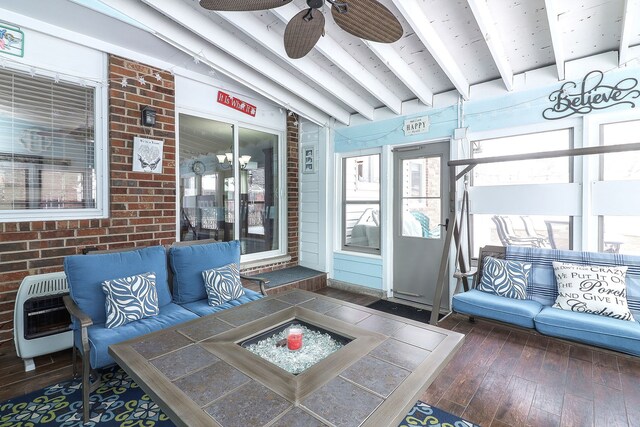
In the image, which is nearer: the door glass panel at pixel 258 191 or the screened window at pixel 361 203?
the door glass panel at pixel 258 191

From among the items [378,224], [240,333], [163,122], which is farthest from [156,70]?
[378,224]

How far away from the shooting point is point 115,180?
3037 millimetres

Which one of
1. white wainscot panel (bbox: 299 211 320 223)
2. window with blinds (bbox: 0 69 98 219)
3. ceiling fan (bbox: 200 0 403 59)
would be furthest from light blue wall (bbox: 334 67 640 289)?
window with blinds (bbox: 0 69 98 219)

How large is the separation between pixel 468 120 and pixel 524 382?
261 centimetres

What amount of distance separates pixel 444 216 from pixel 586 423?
7.67ft

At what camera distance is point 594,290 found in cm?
265

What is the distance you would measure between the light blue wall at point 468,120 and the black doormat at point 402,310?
32 cm

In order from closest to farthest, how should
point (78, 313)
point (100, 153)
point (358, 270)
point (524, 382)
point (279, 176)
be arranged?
1. point (78, 313)
2. point (524, 382)
3. point (100, 153)
4. point (358, 270)
5. point (279, 176)

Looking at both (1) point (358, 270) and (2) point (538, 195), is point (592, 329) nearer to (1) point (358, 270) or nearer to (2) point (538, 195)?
(2) point (538, 195)

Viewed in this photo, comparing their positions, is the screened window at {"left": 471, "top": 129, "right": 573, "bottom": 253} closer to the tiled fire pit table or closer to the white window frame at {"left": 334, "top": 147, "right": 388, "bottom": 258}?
the white window frame at {"left": 334, "top": 147, "right": 388, "bottom": 258}

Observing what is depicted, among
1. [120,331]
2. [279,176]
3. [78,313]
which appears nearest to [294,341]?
[120,331]

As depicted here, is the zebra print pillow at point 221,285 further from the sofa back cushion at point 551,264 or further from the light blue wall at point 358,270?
the sofa back cushion at point 551,264

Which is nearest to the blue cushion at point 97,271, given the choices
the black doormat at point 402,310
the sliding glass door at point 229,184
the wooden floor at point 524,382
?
the wooden floor at point 524,382

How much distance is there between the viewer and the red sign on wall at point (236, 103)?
400 centimetres
